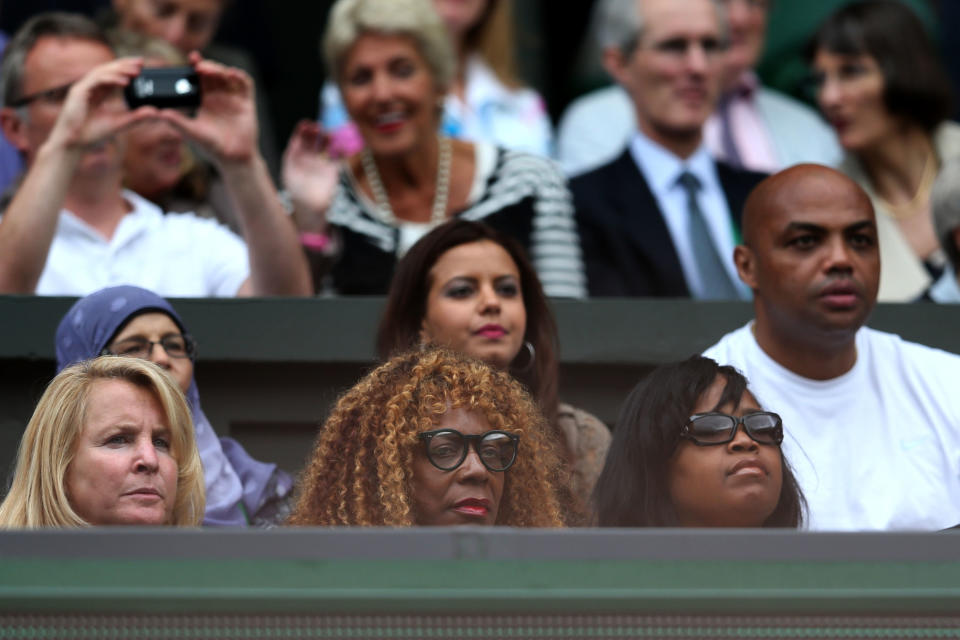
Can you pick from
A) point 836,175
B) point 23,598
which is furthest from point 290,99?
point 23,598

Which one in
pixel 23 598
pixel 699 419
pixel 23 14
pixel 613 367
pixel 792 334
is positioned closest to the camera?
pixel 23 598

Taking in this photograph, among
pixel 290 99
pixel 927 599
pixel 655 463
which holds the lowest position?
pixel 927 599

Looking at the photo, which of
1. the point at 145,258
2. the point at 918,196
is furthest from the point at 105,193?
the point at 918,196

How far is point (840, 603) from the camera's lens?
2115mm

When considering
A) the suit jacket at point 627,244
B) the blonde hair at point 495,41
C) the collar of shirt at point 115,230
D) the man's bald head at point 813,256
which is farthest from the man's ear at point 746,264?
the blonde hair at point 495,41

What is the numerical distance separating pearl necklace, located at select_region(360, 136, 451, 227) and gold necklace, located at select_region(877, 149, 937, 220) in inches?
62.8

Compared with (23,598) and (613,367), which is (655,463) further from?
(23,598)

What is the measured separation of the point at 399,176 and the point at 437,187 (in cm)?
13

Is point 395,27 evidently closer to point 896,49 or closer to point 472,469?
point 896,49

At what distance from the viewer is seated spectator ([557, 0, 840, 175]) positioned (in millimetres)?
6121

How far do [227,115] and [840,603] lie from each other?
9.51ft

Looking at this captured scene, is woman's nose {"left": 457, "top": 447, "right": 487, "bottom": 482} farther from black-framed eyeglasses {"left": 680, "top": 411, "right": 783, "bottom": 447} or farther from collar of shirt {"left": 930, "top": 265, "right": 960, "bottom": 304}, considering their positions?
collar of shirt {"left": 930, "top": 265, "right": 960, "bottom": 304}

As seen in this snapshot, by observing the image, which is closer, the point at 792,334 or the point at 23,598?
the point at 23,598

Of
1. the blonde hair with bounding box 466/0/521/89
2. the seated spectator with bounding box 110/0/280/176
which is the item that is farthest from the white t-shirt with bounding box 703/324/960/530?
the seated spectator with bounding box 110/0/280/176
